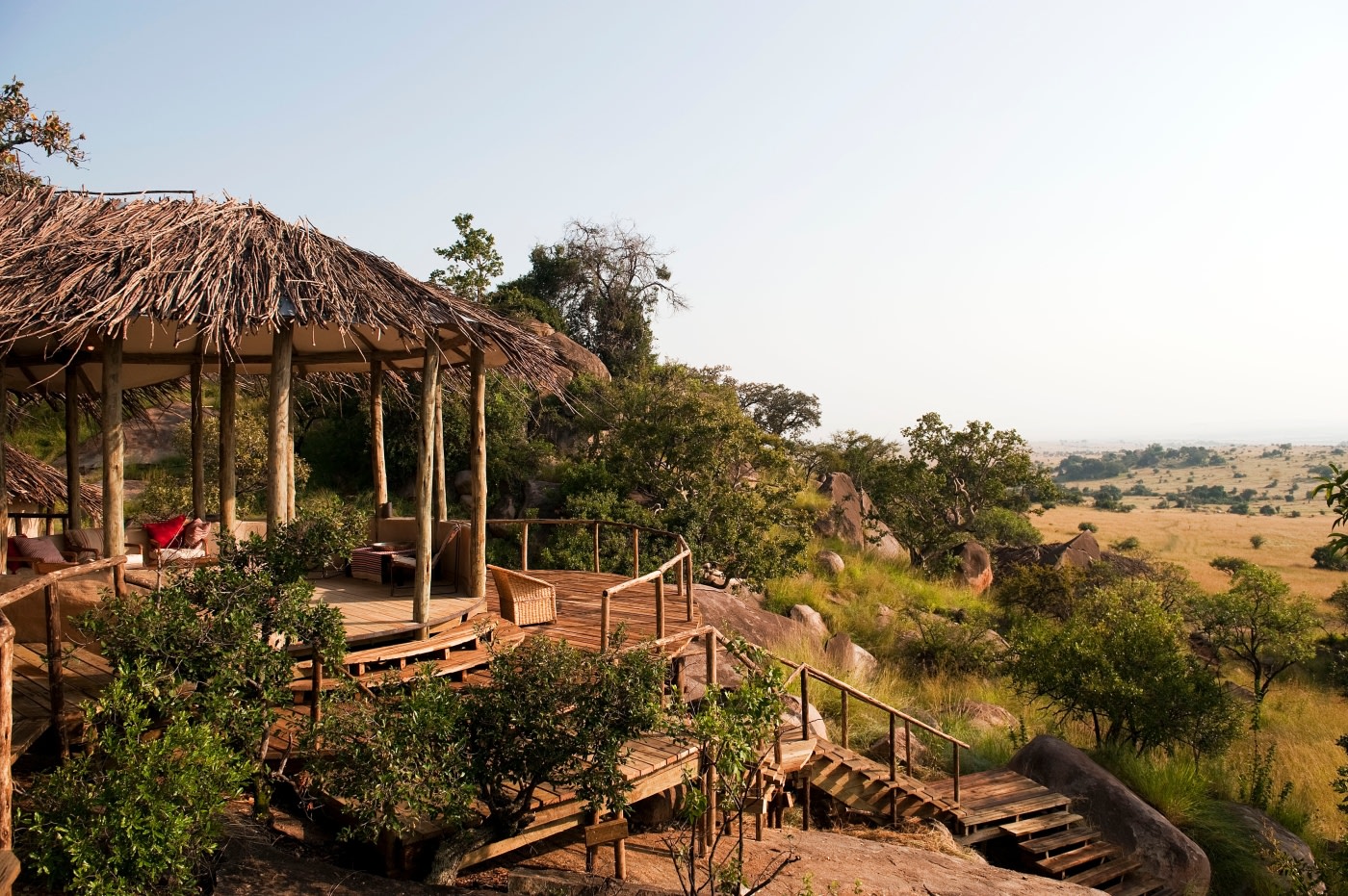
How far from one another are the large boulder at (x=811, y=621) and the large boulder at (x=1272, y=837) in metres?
7.63

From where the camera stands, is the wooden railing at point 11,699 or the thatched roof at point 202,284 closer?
the wooden railing at point 11,699

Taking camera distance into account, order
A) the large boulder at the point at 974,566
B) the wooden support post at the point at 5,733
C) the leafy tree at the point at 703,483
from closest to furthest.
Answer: the wooden support post at the point at 5,733
the leafy tree at the point at 703,483
the large boulder at the point at 974,566

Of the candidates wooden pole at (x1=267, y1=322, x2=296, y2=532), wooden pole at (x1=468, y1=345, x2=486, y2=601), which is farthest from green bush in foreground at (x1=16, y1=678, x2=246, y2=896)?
wooden pole at (x1=468, y1=345, x2=486, y2=601)

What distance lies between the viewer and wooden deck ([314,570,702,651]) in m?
8.06

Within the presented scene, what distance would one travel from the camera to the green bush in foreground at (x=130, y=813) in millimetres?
4676

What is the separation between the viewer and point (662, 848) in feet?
25.1

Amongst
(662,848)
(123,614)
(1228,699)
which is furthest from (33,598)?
(1228,699)

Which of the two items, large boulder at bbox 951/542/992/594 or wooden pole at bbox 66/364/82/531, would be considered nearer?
wooden pole at bbox 66/364/82/531

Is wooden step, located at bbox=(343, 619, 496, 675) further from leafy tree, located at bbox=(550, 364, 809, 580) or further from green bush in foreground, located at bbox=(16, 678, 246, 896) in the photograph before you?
leafy tree, located at bbox=(550, 364, 809, 580)

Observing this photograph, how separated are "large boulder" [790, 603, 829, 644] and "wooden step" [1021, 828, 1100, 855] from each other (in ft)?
23.7

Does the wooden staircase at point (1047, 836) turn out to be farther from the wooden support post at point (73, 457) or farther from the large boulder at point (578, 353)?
the large boulder at point (578, 353)

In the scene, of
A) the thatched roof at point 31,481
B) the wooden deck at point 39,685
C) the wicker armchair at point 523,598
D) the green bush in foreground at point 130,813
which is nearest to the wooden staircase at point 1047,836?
the wicker armchair at point 523,598

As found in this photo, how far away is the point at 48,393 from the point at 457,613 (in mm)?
8648

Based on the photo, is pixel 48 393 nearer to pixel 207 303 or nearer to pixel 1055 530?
pixel 207 303
